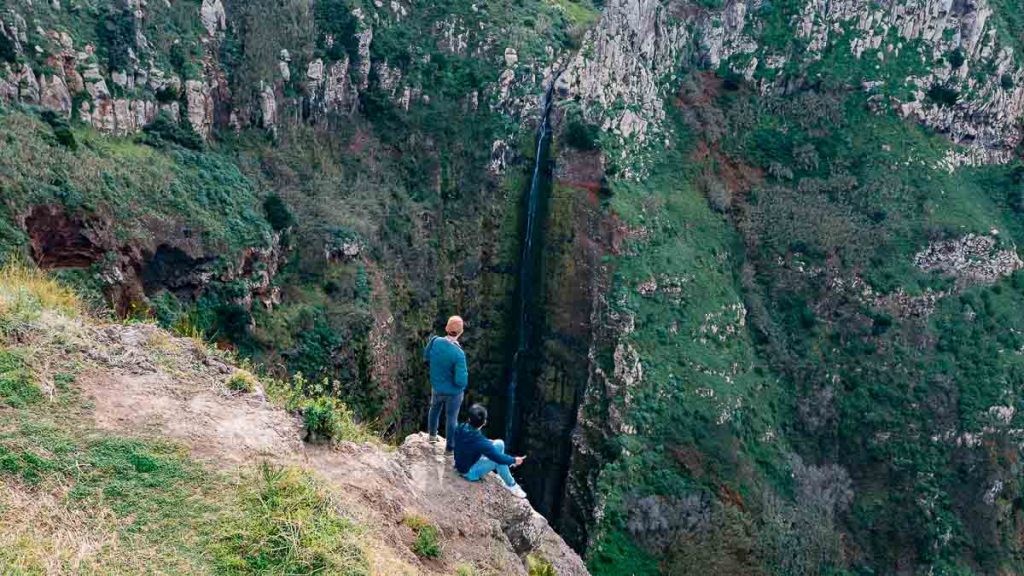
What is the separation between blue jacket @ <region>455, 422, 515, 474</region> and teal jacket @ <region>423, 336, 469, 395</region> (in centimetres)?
73

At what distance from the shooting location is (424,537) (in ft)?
31.8

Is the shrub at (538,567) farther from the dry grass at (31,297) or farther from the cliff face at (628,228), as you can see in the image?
the cliff face at (628,228)

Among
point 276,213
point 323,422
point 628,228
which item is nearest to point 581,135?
point 628,228

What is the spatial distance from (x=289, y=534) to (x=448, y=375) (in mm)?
4344

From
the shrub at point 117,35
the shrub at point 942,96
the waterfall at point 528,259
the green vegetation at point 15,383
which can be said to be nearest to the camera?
the green vegetation at point 15,383

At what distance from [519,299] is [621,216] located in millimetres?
6968

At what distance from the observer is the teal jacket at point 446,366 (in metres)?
11.7

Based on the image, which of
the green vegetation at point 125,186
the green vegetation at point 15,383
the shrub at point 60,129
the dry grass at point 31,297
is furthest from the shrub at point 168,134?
the green vegetation at point 15,383

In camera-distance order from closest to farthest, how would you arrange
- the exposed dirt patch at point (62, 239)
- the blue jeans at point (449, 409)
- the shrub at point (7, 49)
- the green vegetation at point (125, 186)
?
the blue jeans at point (449, 409) → the exposed dirt patch at point (62, 239) → the green vegetation at point (125, 186) → the shrub at point (7, 49)

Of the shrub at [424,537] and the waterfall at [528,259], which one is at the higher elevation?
the shrub at [424,537]

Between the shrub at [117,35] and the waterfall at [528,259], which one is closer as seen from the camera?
the shrub at [117,35]

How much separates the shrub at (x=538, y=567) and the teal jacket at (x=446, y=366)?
9.50 ft

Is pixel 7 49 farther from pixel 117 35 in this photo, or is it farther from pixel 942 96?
pixel 942 96

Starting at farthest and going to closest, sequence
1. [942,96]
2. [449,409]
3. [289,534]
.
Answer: [942,96] < [449,409] < [289,534]
